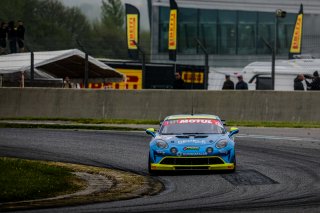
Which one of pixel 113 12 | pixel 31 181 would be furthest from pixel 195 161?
pixel 113 12

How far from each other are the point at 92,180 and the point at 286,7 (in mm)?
53055

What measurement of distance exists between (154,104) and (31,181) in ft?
49.5

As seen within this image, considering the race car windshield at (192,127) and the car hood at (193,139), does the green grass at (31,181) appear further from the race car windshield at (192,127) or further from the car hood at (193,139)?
the race car windshield at (192,127)

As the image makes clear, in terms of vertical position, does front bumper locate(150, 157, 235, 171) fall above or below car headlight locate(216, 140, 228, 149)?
below

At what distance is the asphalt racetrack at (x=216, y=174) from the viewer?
11.9 meters

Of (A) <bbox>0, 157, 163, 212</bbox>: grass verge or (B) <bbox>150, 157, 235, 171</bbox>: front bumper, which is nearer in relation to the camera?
(A) <bbox>0, 157, 163, 212</bbox>: grass verge

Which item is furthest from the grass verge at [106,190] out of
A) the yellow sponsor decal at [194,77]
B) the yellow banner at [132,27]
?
the yellow banner at [132,27]

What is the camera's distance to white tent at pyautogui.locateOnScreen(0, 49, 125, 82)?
1265 inches

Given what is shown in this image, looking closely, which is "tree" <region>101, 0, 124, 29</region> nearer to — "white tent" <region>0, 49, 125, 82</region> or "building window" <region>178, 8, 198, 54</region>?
"building window" <region>178, 8, 198, 54</region>

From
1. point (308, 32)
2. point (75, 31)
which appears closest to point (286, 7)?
point (308, 32)

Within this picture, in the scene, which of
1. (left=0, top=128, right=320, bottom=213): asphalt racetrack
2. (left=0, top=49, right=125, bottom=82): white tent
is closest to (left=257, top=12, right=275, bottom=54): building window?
(left=0, top=49, right=125, bottom=82): white tent

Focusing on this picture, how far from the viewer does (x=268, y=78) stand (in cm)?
3816

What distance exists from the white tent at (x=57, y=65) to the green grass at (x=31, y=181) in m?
15.6

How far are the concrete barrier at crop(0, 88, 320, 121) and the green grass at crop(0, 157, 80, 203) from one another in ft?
39.7
